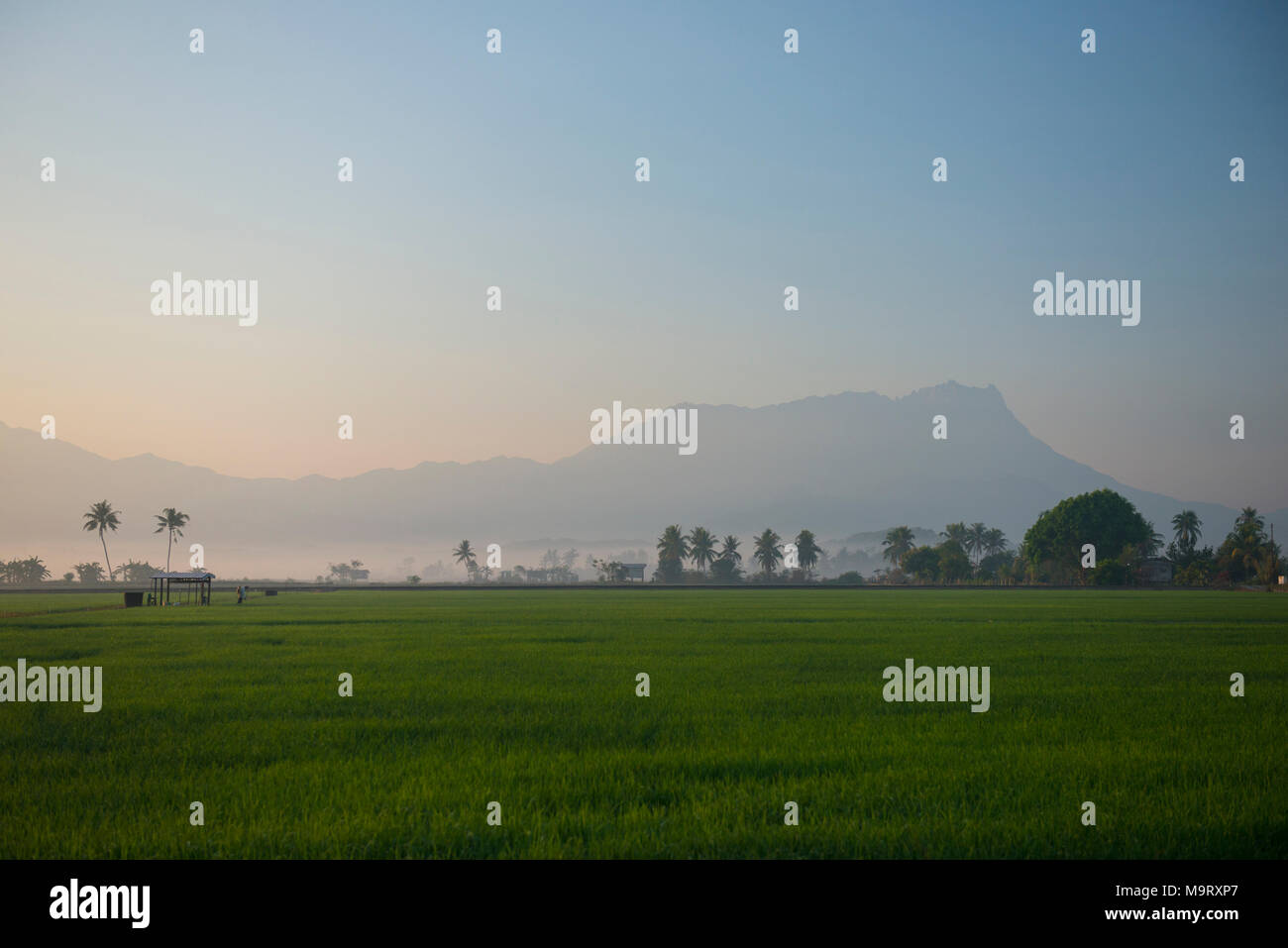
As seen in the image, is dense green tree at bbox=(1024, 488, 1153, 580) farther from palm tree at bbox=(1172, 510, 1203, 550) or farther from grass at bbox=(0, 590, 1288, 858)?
grass at bbox=(0, 590, 1288, 858)

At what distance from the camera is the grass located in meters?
7.90

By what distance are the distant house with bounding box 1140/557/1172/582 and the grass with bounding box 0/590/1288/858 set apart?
443ft

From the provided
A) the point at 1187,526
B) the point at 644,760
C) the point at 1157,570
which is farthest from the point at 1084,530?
the point at 644,760

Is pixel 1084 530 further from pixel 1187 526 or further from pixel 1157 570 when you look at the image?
pixel 1187 526

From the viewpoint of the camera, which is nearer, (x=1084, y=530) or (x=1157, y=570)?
(x=1084, y=530)

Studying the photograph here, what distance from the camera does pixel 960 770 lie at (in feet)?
33.8

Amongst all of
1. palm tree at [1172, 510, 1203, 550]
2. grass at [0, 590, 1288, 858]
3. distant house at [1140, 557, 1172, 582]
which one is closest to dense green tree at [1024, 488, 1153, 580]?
distant house at [1140, 557, 1172, 582]

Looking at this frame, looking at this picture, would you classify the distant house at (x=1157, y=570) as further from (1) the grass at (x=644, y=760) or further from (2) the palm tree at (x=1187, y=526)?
(1) the grass at (x=644, y=760)

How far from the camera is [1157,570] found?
480 ft

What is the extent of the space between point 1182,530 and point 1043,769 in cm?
19612

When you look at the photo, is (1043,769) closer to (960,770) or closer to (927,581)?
(960,770)

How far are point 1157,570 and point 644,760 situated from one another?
164 m
